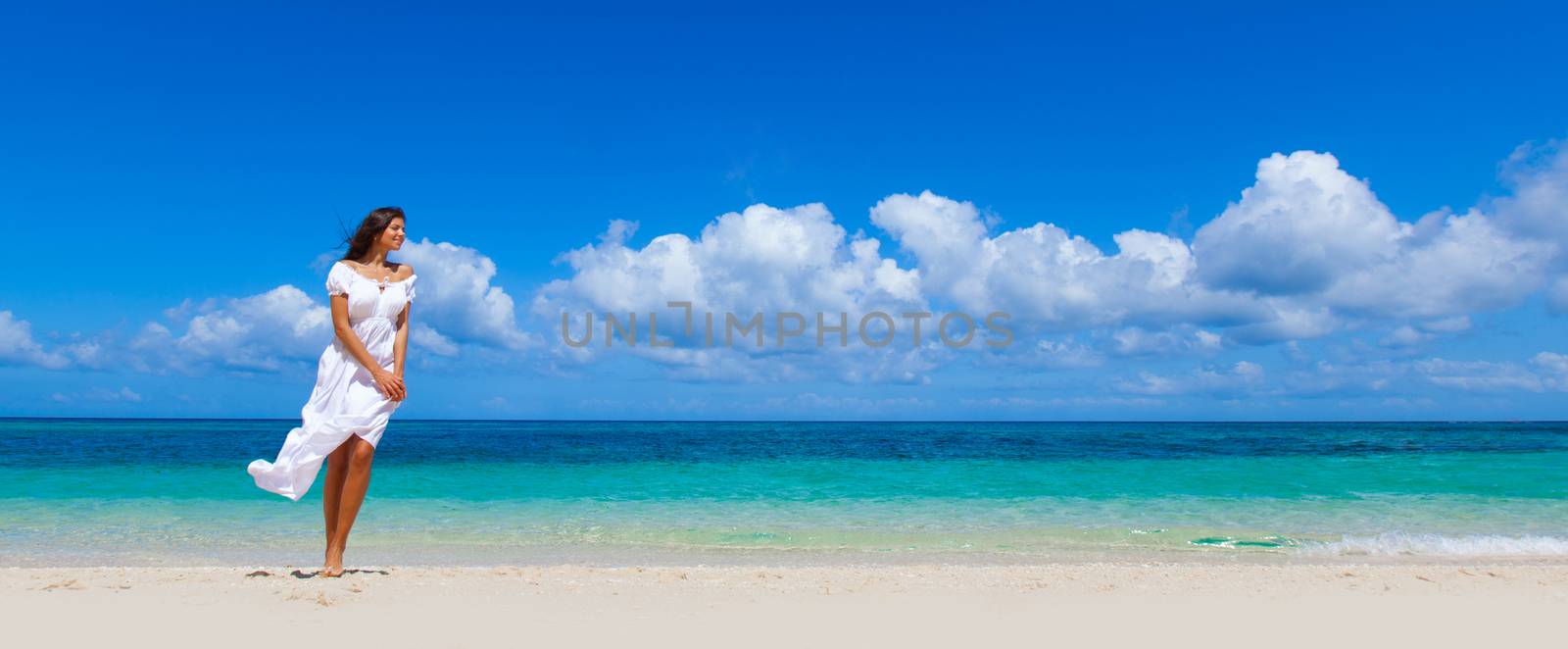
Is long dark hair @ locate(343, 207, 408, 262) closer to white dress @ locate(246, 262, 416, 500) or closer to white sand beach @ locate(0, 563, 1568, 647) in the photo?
white dress @ locate(246, 262, 416, 500)

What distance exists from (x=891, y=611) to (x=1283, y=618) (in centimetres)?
201

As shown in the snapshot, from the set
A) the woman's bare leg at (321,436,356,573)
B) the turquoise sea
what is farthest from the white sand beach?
the turquoise sea

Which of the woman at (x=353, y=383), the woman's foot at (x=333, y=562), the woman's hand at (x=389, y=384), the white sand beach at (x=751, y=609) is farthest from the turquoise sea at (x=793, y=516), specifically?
the woman's hand at (x=389, y=384)

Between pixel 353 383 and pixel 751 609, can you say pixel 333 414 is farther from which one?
pixel 751 609

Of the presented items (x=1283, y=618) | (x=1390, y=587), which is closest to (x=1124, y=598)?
(x=1283, y=618)

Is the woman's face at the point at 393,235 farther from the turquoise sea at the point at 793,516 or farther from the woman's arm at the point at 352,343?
the turquoise sea at the point at 793,516

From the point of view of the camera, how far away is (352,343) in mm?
4438

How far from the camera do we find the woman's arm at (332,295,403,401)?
4.43 m

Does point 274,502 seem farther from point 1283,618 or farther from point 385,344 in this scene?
point 1283,618

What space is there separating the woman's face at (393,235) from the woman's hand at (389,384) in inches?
27.3

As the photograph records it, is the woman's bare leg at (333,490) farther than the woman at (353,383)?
Yes

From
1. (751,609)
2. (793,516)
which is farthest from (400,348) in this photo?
(793,516)

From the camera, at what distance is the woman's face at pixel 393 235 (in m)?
4.65

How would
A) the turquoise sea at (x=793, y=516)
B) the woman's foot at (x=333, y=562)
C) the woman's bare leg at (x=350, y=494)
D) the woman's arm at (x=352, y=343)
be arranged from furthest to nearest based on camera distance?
the turquoise sea at (x=793, y=516), the woman's foot at (x=333, y=562), the woman's bare leg at (x=350, y=494), the woman's arm at (x=352, y=343)
